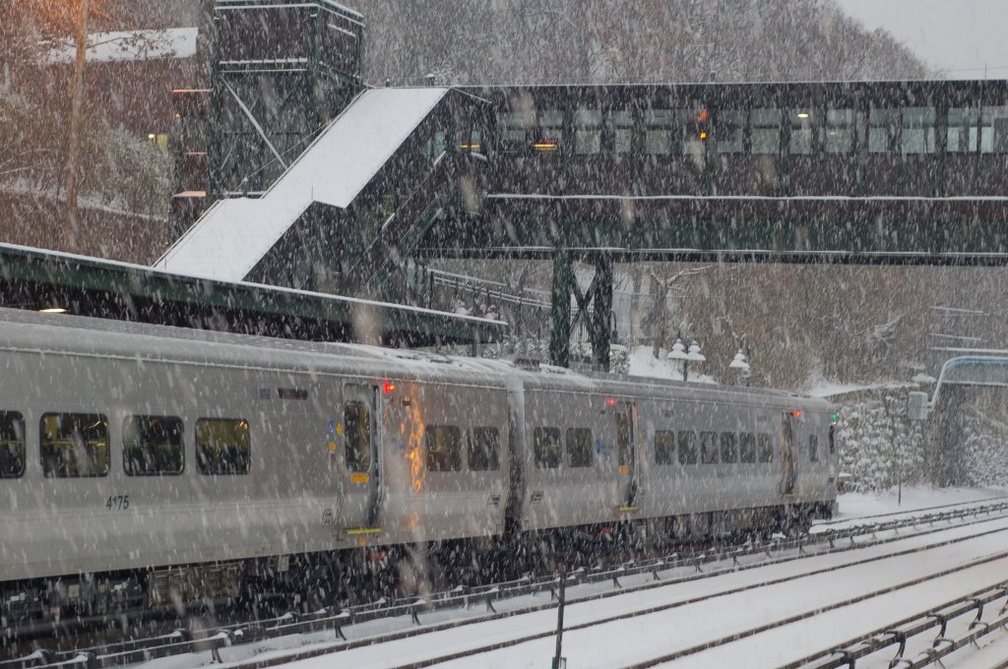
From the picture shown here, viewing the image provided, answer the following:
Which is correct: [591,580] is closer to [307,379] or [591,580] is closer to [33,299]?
[307,379]

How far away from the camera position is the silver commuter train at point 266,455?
12.4 metres

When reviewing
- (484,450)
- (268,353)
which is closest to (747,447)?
(484,450)

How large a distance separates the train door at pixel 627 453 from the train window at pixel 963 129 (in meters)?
11.4

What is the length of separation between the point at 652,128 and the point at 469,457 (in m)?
14.4

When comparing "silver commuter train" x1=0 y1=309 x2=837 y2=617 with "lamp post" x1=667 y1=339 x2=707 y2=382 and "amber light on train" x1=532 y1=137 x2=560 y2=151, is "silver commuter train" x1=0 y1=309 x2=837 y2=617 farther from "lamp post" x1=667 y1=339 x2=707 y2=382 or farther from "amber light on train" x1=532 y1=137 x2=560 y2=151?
"lamp post" x1=667 y1=339 x2=707 y2=382

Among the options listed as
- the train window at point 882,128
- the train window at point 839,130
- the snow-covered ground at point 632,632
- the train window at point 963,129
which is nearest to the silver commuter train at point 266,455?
the snow-covered ground at point 632,632

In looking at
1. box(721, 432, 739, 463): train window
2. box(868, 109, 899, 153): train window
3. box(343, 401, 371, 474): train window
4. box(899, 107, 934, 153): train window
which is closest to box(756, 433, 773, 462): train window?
box(721, 432, 739, 463): train window

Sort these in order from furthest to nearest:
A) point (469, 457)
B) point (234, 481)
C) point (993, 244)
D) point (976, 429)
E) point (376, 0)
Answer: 1. point (376, 0)
2. point (976, 429)
3. point (993, 244)
4. point (469, 457)
5. point (234, 481)

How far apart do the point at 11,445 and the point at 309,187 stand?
1489 centimetres

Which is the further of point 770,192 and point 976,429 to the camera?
point 976,429

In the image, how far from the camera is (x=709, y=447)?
1040 inches

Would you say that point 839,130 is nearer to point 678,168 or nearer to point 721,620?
point 678,168

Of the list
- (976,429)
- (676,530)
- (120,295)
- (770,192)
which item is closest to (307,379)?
(120,295)

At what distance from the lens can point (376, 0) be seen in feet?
308
